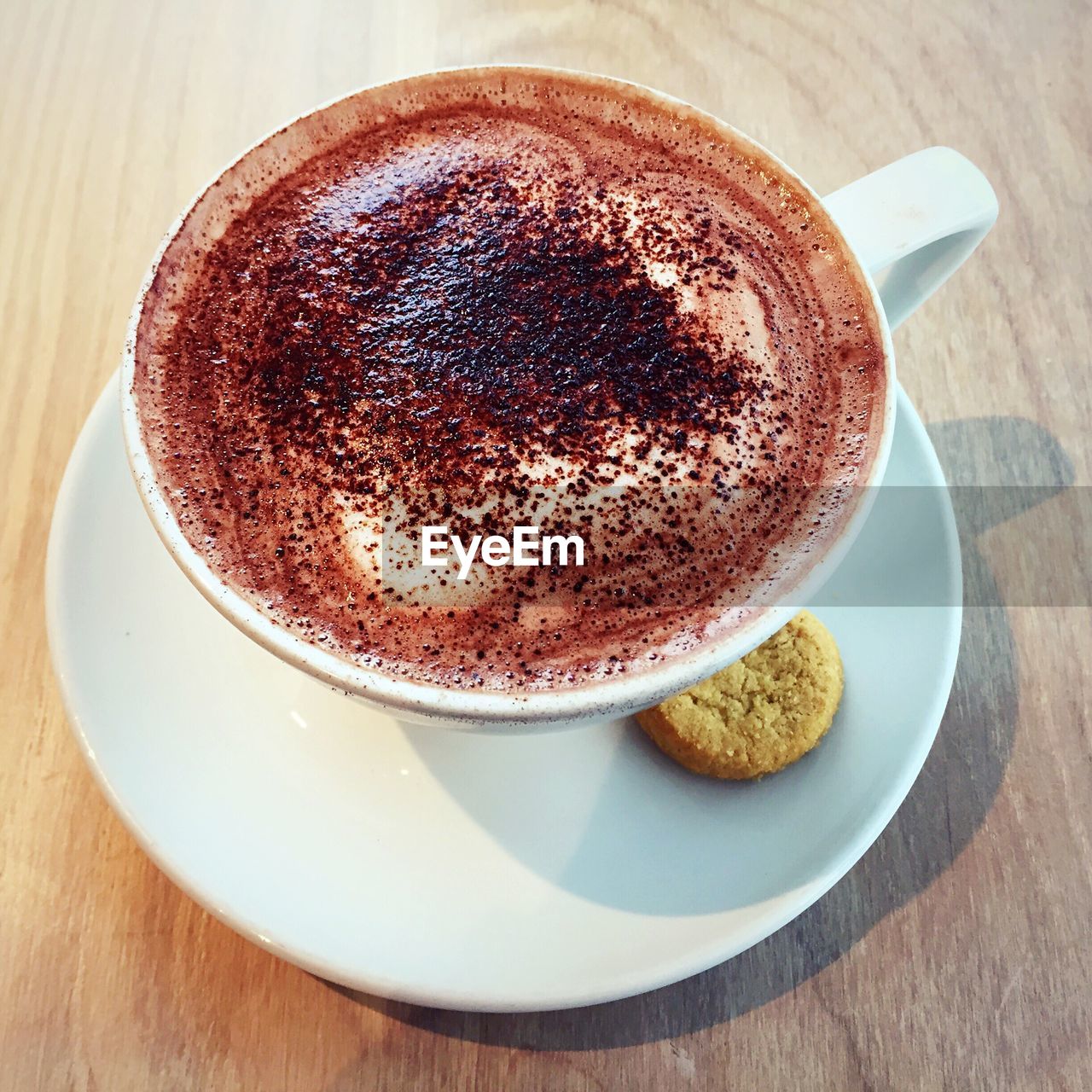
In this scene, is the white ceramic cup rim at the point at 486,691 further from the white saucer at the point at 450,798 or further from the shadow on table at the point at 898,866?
the shadow on table at the point at 898,866

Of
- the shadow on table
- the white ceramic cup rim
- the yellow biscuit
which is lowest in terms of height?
the shadow on table

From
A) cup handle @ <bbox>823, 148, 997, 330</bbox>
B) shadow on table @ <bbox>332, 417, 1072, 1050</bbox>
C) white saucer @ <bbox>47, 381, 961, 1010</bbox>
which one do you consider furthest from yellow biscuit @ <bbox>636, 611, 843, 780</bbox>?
cup handle @ <bbox>823, 148, 997, 330</bbox>

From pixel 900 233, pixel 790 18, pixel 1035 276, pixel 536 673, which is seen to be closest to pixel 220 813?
pixel 536 673

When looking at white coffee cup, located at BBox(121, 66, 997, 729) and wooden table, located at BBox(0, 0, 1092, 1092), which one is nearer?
white coffee cup, located at BBox(121, 66, 997, 729)

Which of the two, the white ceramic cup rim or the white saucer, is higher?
the white ceramic cup rim

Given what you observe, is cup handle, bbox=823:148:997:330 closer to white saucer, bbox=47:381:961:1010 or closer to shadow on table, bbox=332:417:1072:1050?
white saucer, bbox=47:381:961:1010

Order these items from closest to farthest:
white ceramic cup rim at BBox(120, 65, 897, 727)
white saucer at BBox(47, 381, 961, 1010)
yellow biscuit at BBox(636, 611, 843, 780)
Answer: white ceramic cup rim at BBox(120, 65, 897, 727) → white saucer at BBox(47, 381, 961, 1010) → yellow biscuit at BBox(636, 611, 843, 780)

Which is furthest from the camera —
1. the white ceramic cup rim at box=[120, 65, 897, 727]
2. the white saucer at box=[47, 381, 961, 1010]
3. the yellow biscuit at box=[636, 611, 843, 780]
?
the yellow biscuit at box=[636, 611, 843, 780]
